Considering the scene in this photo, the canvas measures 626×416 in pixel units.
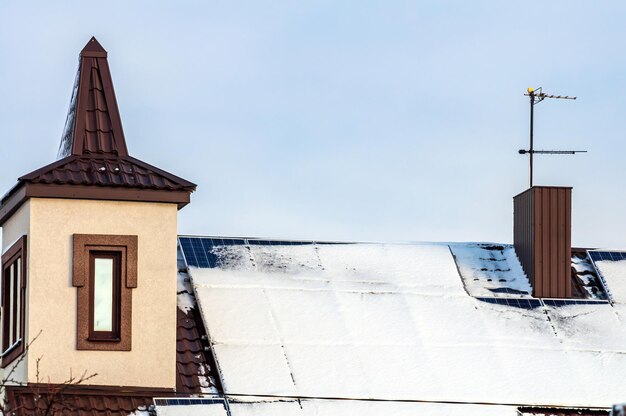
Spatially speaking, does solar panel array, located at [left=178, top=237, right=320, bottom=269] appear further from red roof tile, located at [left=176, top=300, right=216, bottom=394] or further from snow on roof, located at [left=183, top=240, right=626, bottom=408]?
red roof tile, located at [left=176, top=300, right=216, bottom=394]

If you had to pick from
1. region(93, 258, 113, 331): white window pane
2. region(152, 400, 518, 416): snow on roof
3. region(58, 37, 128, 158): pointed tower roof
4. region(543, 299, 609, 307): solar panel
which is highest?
region(58, 37, 128, 158): pointed tower roof

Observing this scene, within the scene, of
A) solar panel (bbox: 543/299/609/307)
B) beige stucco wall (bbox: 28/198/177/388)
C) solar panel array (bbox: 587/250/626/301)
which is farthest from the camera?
solar panel array (bbox: 587/250/626/301)

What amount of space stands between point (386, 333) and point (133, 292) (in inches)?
169

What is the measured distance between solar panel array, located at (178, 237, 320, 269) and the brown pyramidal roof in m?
2.28

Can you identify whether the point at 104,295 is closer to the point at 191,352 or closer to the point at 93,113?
the point at 191,352

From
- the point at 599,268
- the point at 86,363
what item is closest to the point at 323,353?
the point at 86,363

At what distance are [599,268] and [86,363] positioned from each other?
990cm

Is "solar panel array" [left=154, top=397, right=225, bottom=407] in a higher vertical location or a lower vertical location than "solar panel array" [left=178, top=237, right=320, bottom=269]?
A: lower

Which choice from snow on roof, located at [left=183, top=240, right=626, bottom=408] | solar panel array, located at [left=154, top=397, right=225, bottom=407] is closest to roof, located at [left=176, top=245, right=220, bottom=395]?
snow on roof, located at [left=183, top=240, right=626, bottom=408]

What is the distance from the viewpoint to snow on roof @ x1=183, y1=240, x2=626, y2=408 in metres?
26.1

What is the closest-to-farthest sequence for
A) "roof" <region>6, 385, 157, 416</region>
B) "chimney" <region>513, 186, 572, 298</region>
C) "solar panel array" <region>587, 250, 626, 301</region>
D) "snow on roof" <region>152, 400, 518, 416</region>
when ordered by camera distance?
1. "roof" <region>6, 385, 157, 416</region>
2. "snow on roof" <region>152, 400, 518, 416</region>
3. "chimney" <region>513, 186, 572, 298</region>
4. "solar panel array" <region>587, 250, 626, 301</region>

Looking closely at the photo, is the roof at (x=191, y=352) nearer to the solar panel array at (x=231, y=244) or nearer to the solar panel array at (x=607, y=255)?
the solar panel array at (x=231, y=244)

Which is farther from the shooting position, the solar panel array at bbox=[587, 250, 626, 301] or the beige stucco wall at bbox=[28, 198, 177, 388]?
the solar panel array at bbox=[587, 250, 626, 301]

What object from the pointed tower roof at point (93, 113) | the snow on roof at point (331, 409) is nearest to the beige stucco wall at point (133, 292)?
the snow on roof at point (331, 409)
